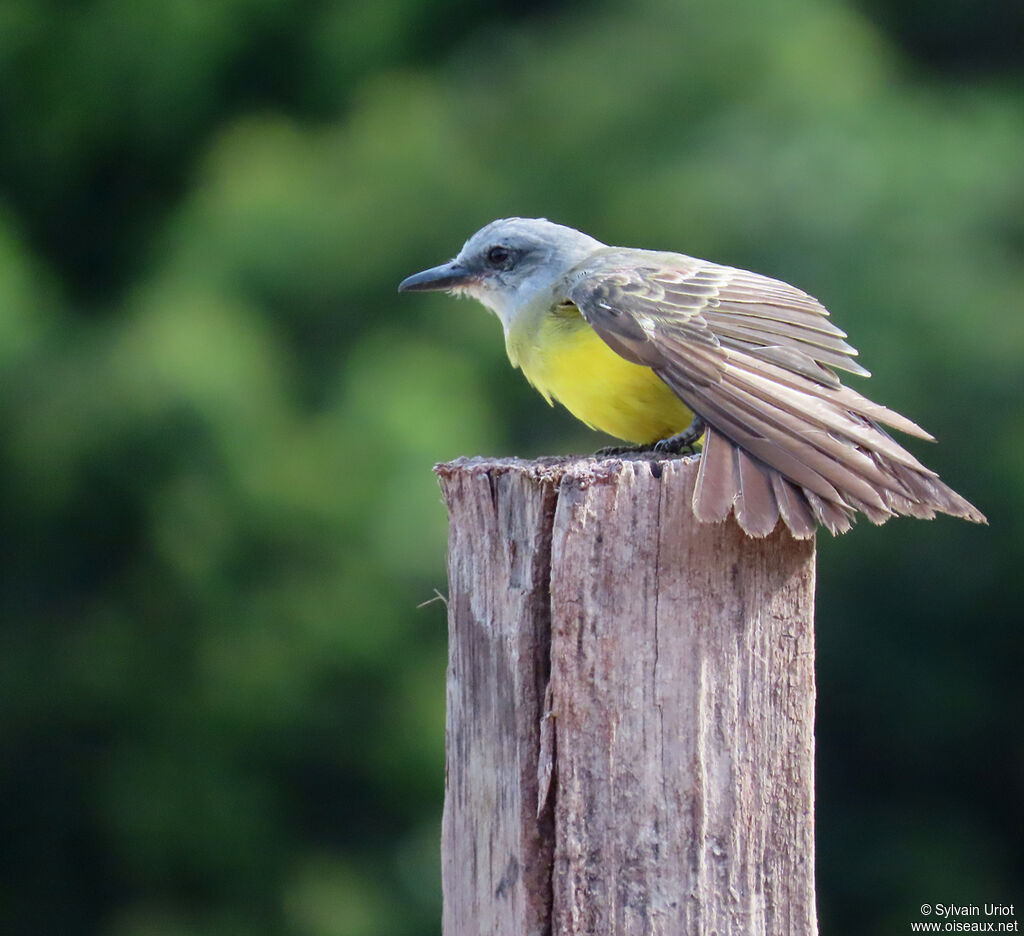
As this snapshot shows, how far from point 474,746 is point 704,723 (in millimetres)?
419

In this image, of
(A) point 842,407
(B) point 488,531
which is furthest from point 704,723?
(A) point 842,407

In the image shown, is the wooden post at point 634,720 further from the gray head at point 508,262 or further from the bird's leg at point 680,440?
the gray head at point 508,262

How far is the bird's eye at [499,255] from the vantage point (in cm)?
400

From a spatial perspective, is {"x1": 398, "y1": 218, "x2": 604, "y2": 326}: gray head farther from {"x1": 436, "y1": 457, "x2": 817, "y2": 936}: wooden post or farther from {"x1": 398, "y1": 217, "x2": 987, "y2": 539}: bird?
{"x1": 436, "y1": 457, "x2": 817, "y2": 936}: wooden post

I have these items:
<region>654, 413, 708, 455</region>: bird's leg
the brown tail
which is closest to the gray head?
<region>654, 413, 708, 455</region>: bird's leg

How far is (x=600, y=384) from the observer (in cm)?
330

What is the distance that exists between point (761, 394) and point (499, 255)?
1482mm

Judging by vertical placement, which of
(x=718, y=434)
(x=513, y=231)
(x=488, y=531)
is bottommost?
(x=488, y=531)

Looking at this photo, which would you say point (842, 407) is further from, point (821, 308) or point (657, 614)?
point (657, 614)

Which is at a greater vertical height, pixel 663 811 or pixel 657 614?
pixel 657 614

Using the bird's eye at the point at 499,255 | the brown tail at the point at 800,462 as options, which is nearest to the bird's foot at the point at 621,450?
the brown tail at the point at 800,462

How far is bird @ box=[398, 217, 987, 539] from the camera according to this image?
7.73 ft

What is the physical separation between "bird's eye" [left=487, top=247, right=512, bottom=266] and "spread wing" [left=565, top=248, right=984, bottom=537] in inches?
17.1

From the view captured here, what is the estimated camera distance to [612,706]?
2020 millimetres
